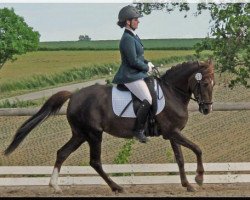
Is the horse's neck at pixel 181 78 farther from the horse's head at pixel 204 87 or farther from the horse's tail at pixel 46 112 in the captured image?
the horse's tail at pixel 46 112

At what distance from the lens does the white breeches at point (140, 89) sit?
7934 millimetres

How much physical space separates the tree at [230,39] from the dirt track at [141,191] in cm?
376

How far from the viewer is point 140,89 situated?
7.93m

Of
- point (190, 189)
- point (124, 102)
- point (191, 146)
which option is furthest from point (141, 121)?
point (190, 189)

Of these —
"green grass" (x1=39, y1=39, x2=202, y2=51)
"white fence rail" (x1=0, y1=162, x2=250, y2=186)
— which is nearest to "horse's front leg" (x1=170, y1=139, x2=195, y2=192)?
"white fence rail" (x1=0, y1=162, x2=250, y2=186)

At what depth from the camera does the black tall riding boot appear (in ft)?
26.1

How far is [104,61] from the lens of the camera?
2772 cm

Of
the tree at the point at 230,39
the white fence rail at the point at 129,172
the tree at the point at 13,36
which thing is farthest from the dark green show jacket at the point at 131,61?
the tree at the point at 13,36

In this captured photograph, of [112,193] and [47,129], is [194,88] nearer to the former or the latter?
[112,193]

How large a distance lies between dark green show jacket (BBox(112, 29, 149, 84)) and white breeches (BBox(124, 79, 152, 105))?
0.17ft

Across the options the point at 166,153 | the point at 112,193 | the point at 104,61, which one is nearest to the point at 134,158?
the point at 166,153

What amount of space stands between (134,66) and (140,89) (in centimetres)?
28

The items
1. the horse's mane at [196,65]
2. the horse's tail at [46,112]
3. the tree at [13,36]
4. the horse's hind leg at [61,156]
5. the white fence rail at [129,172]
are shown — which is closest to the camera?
the horse's mane at [196,65]

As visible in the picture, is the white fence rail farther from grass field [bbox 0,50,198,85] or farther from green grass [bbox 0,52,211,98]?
grass field [bbox 0,50,198,85]
